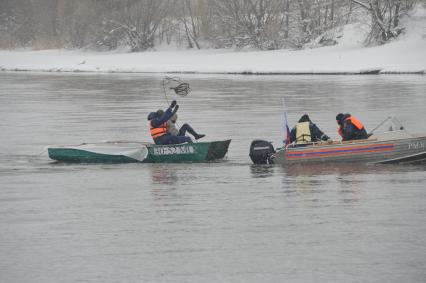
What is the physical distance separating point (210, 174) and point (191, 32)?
71056 millimetres

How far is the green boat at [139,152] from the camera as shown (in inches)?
846

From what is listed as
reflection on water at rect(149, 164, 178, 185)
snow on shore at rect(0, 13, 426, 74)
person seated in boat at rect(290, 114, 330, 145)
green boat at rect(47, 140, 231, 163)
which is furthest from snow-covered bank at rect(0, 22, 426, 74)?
reflection on water at rect(149, 164, 178, 185)

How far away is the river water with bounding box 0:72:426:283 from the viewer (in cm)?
1126

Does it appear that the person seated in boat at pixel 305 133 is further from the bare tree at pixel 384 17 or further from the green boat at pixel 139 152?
the bare tree at pixel 384 17

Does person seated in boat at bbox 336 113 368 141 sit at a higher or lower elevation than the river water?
higher

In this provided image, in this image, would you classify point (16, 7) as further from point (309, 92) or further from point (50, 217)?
point (50, 217)

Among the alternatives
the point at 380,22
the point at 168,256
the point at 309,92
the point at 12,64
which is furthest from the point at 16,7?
the point at 168,256

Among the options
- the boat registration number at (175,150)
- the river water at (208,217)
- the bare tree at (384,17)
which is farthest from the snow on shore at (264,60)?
the boat registration number at (175,150)

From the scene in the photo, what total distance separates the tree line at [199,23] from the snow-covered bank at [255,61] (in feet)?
7.46

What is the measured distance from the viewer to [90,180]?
19578mm

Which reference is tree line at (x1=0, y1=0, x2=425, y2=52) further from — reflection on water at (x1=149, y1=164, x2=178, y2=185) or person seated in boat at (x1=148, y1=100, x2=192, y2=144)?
reflection on water at (x1=149, y1=164, x2=178, y2=185)

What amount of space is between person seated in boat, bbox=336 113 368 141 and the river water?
2.22ft

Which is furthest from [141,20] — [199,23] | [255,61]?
[255,61]

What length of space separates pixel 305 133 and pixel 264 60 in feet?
170
